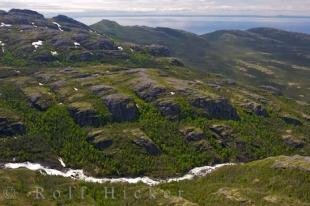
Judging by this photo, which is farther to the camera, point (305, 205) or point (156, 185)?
point (156, 185)

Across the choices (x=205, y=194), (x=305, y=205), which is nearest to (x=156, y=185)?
(x=205, y=194)

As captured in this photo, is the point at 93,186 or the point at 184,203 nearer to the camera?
the point at 184,203

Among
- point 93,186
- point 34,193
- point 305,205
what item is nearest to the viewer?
point 305,205

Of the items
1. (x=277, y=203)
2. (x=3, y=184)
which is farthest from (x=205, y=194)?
(x=3, y=184)

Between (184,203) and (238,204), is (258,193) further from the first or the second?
(184,203)

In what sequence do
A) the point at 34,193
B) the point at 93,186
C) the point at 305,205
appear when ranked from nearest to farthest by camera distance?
the point at 305,205 → the point at 34,193 → the point at 93,186

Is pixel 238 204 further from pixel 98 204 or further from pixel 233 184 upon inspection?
pixel 98 204
